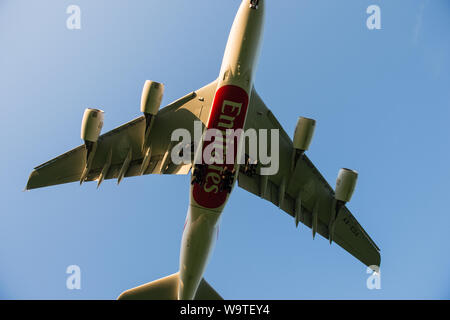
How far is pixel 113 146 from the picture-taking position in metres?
20.5

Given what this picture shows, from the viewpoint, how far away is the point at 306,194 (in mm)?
21922

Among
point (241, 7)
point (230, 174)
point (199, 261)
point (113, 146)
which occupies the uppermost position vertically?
point (241, 7)

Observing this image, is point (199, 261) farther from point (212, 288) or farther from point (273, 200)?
point (273, 200)

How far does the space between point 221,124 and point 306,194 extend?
7325mm

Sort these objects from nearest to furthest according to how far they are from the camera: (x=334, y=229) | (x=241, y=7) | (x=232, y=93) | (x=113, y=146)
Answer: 1. (x=232, y=93)
2. (x=241, y=7)
3. (x=113, y=146)
4. (x=334, y=229)

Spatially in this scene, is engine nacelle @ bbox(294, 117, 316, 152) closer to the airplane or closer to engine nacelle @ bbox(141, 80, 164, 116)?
the airplane

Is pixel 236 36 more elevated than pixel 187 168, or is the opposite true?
pixel 236 36

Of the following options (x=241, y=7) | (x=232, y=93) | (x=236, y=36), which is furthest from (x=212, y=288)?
(x=241, y=7)

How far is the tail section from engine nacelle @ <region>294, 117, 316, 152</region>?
8.92 m

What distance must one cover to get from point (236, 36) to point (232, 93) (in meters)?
2.84

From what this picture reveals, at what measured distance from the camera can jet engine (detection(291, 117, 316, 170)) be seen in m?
19.2

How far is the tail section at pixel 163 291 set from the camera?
19.9m

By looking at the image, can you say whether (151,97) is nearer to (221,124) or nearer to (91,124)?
(91,124)

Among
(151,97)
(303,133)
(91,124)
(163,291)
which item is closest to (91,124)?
(91,124)
